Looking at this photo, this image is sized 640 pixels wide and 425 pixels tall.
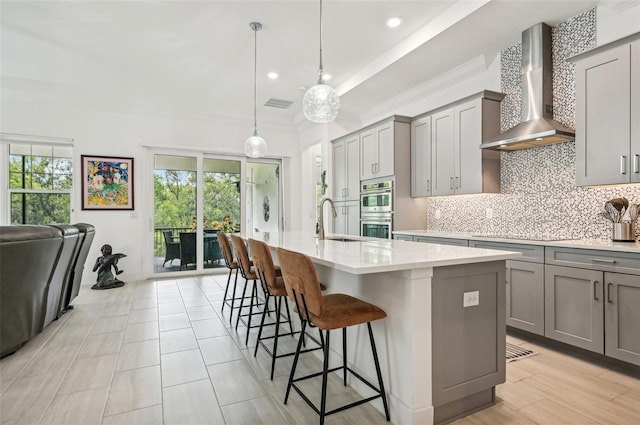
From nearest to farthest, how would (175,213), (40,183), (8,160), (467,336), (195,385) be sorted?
(467,336) < (195,385) < (8,160) < (40,183) < (175,213)

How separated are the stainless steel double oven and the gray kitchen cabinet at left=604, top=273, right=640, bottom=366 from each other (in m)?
2.51

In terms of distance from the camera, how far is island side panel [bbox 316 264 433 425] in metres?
1.74

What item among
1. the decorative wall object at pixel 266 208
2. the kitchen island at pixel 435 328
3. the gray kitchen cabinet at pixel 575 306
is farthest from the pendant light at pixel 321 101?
the decorative wall object at pixel 266 208

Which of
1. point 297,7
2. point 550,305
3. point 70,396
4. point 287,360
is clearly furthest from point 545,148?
point 70,396

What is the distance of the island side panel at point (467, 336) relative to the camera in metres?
1.82

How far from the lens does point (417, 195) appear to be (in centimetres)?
464

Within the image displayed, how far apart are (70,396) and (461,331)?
2.42m

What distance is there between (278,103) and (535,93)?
394 cm

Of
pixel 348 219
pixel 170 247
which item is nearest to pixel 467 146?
pixel 348 219

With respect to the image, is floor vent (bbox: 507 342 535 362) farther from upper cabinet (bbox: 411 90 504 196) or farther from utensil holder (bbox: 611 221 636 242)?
upper cabinet (bbox: 411 90 504 196)

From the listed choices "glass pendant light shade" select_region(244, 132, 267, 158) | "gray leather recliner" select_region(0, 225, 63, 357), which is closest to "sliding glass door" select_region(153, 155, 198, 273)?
"glass pendant light shade" select_region(244, 132, 267, 158)

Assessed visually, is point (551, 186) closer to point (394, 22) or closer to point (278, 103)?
point (394, 22)

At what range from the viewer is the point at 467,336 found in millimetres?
1912

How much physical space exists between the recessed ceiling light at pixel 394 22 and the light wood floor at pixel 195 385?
10.7 ft
